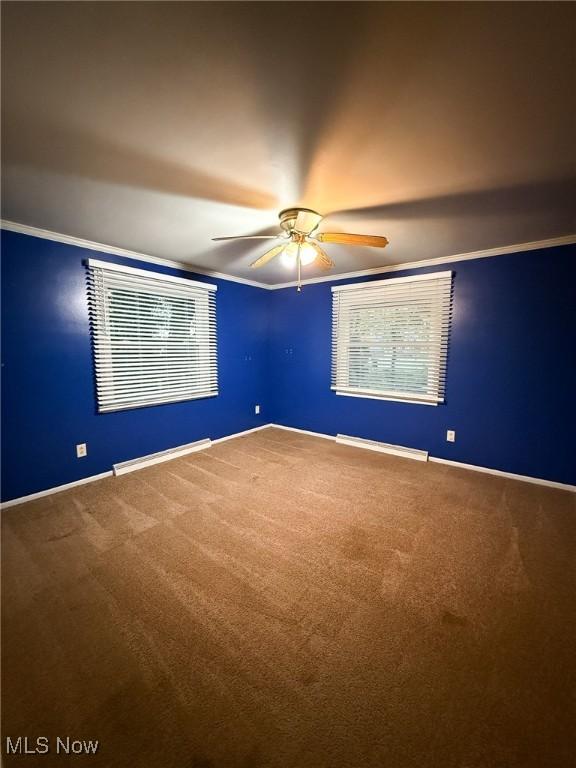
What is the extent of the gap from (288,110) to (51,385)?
2787 mm

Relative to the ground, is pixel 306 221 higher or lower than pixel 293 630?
higher

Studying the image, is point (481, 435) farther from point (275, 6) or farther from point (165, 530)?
point (275, 6)

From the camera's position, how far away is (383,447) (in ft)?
12.3

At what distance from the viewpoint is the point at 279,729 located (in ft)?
3.40

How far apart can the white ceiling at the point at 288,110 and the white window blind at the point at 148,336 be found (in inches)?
32.9

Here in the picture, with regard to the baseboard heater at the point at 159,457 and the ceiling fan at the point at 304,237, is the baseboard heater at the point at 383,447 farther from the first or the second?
the ceiling fan at the point at 304,237

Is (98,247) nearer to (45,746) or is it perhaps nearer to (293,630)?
(45,746)

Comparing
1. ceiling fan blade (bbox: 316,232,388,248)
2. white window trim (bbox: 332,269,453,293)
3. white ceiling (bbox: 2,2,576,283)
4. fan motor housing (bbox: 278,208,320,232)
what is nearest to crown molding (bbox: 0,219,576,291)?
white window trim (bbox: 332,269,453,293)

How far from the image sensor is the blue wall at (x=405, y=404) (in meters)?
2.48

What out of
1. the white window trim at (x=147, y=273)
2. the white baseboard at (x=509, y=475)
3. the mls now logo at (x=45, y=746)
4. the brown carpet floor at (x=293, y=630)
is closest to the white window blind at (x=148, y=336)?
the white window trim at (x=147, y=273)

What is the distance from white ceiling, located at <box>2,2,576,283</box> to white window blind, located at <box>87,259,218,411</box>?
2.75 feet

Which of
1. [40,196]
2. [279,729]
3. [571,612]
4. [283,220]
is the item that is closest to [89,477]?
[40,196]

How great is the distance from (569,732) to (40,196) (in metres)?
3.66

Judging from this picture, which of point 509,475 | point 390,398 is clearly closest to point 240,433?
point 390,398
